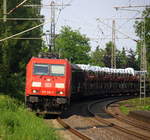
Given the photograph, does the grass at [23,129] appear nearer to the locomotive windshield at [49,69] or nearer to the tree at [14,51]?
the locomotive windshield at [49,69]

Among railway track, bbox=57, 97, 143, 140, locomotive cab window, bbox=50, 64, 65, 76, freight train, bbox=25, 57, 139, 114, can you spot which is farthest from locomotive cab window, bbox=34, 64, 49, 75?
railway track, bbox=57, 97, 143, 140

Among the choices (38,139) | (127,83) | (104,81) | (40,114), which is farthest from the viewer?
(127,83)

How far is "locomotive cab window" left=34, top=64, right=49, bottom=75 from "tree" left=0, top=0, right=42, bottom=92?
655cm

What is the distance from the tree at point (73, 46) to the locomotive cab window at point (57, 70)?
2214 inches

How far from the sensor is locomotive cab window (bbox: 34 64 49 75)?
19.6 meters

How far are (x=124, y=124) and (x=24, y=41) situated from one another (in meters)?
12.7

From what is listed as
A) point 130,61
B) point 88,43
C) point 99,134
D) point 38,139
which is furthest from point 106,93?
point 130,61

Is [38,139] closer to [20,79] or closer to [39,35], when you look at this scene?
[20,79]

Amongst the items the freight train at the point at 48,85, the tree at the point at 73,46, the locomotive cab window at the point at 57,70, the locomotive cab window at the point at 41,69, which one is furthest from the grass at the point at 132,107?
the tree at the point at 73,46

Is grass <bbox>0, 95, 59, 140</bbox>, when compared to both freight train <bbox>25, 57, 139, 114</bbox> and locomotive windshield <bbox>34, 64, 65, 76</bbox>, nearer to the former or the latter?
freight train <bbox>25, 57, 139, 114</bbox>

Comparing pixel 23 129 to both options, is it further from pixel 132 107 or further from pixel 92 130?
pixel 132 107

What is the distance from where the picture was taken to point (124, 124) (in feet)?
60.7

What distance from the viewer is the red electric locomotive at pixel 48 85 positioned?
19188 mm

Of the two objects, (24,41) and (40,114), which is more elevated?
(24,41)
